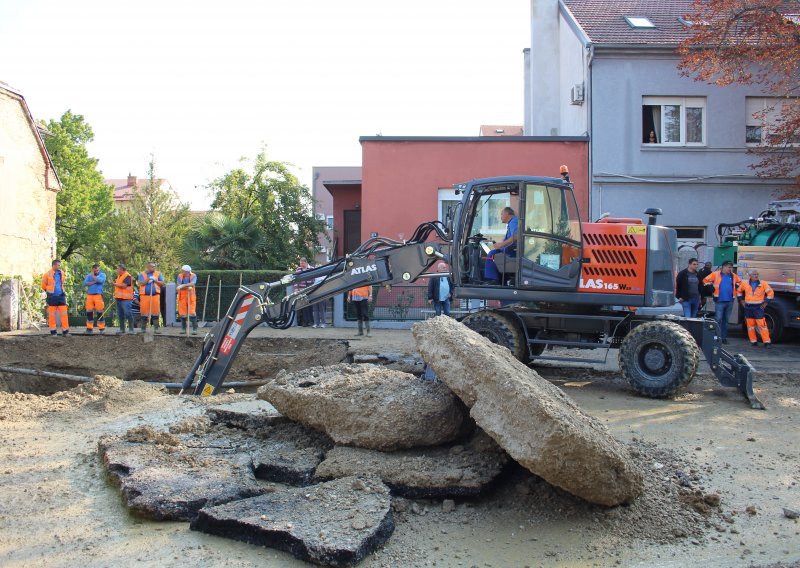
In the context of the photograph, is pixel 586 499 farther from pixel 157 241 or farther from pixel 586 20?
pixel 157 241

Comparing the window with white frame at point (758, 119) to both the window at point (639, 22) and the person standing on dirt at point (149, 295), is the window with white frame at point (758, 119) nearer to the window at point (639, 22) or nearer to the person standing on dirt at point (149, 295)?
the window at point (639, 22)

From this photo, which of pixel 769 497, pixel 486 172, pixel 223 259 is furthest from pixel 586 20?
pixel 769 497

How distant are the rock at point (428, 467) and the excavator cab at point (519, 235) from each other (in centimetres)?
435

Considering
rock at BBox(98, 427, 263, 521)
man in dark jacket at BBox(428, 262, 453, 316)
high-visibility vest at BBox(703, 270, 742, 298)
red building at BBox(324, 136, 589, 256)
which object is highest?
red building at BBox(324, 136, 589, 256)

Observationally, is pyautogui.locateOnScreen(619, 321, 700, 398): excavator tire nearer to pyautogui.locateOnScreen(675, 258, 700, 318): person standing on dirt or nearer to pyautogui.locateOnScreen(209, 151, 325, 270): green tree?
pyautogui.locateOnScreen(675, 258, 700, 318): person standing on dirt

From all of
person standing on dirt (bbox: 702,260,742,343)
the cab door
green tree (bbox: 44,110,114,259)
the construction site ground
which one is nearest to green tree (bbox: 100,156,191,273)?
green tree (bbox: 44,110,114,259)

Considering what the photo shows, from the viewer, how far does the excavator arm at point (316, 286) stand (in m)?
8.89

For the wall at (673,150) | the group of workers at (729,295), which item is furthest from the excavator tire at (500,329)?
the wall at (673,150)

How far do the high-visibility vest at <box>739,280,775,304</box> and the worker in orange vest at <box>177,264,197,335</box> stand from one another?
12404mm

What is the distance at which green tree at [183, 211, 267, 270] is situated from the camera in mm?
24578

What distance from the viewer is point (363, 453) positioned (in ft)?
17.9

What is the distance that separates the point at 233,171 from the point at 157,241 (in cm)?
508

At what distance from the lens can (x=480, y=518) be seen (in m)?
4.93

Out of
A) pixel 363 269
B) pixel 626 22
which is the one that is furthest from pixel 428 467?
pixel 626 22
